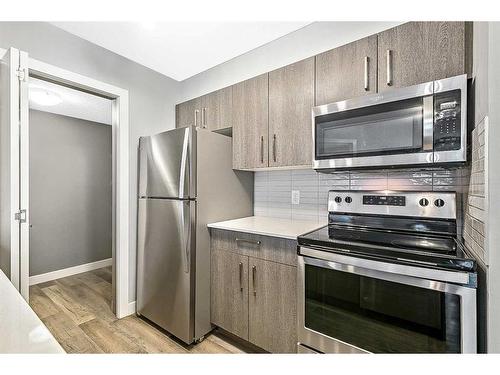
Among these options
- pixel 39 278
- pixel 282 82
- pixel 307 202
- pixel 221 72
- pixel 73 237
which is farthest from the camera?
pixel 73 237

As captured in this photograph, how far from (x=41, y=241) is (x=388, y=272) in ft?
12.7

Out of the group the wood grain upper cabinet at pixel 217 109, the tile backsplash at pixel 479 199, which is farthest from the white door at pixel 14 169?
the tile backsplash at pixel 479 199

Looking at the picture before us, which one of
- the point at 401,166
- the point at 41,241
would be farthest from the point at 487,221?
the point at 41,241

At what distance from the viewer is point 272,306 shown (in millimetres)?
1490

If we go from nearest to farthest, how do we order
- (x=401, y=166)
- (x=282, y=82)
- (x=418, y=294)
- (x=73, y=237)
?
(x=418, y=294)
(x=401, y=166)
(x=282, y=82)
(x=73, y=237)

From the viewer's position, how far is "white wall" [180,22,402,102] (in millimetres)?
1643

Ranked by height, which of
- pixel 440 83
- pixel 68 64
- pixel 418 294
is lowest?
pixel 418 294

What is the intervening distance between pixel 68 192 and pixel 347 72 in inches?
147

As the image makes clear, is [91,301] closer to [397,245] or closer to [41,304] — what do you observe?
[41,304]

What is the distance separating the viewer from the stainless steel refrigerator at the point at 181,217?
5.62ft

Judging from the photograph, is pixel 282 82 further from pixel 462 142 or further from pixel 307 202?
pixel 462 142

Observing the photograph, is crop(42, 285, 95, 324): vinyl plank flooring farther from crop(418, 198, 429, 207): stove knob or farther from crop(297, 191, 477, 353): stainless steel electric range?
crop(418, 198, 429, 207): stove knob

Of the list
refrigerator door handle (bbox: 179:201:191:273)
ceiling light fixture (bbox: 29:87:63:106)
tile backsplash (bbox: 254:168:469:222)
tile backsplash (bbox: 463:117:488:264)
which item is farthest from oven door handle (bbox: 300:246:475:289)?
ceiling light fixture (bbox: 29:87:63:106)
